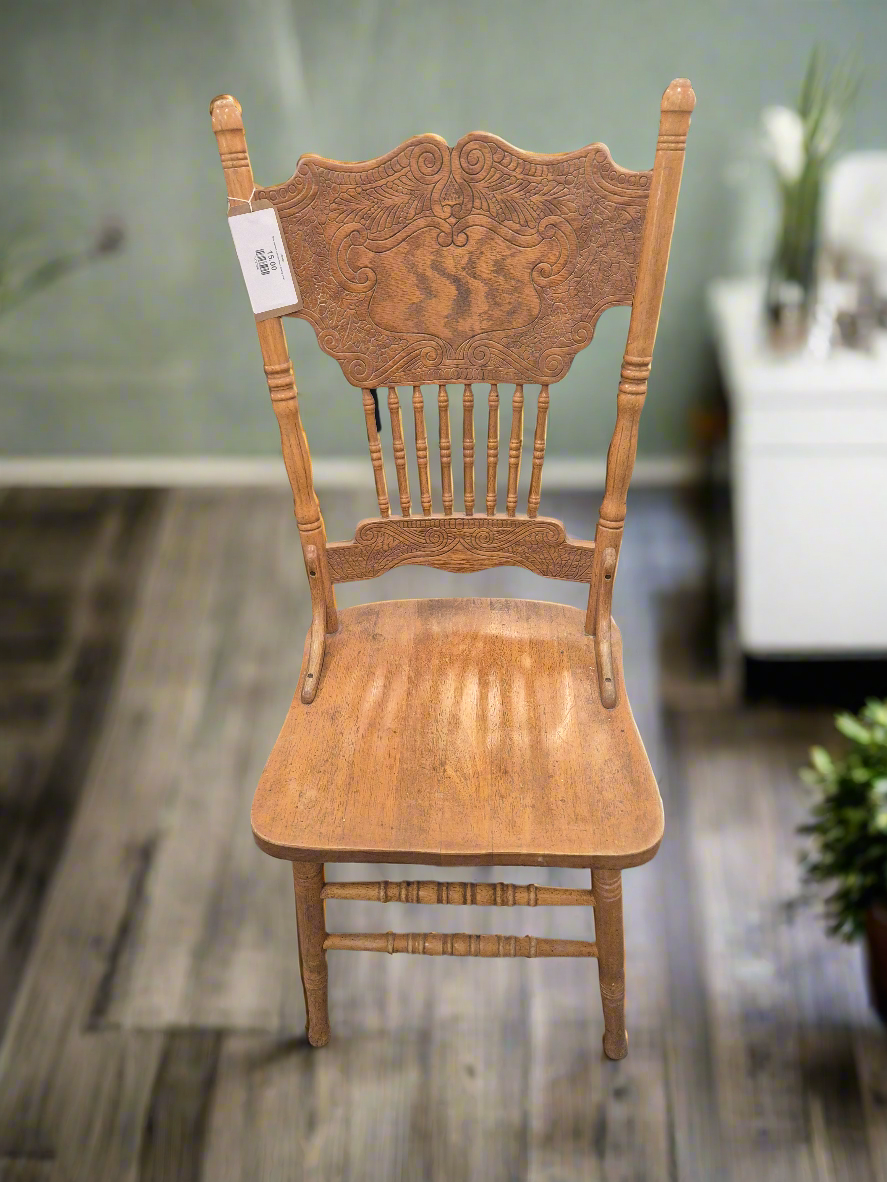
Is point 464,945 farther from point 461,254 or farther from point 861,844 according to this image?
point 461,254

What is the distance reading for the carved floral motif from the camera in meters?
1.43

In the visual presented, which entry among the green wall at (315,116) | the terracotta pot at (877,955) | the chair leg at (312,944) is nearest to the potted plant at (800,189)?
the green wall at (315,116)

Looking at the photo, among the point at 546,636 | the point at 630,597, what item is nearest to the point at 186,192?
the point at 630,597

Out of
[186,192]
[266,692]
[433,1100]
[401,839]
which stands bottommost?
[433,1100]

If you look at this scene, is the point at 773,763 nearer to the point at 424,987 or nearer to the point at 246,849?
the point at 424,987

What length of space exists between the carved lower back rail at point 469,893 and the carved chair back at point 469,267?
261mm

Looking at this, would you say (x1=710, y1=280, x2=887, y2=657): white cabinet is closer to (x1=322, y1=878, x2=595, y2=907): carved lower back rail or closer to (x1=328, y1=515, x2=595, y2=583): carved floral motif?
(x1=328, y1=515, x2=595, y2=583): carved floral motif

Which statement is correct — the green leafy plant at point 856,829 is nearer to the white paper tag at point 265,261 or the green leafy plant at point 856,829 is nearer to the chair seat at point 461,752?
the chair seat at point 461,752

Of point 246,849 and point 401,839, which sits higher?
point 401,839

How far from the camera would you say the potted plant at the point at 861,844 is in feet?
5.24

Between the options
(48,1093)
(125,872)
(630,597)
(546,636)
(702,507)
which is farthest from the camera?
(702,507)

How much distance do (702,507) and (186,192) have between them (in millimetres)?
1482

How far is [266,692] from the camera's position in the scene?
230 centimetres

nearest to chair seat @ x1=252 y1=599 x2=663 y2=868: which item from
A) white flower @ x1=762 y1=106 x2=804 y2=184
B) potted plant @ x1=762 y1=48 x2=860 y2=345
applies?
potted plant @ x1=762 y1=48 x2=860 y2=345
